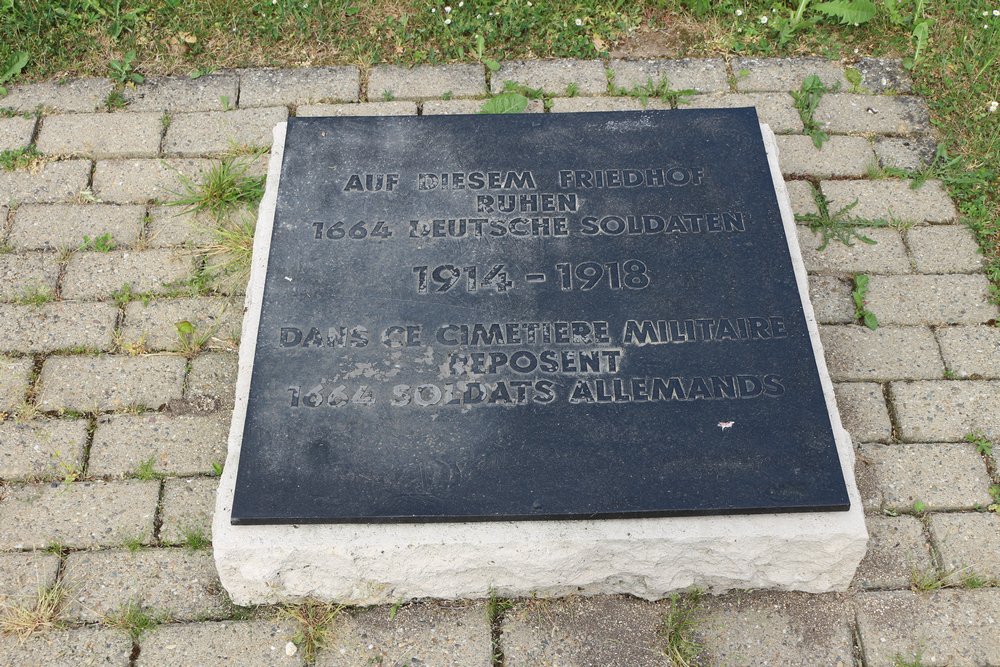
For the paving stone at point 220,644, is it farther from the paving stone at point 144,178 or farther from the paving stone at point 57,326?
the paving stone at point 144,178

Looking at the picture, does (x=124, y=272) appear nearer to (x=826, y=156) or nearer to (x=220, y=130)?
(x=220, y=130)

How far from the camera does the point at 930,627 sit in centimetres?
243

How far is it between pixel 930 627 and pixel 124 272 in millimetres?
2707

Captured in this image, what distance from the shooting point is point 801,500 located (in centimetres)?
230

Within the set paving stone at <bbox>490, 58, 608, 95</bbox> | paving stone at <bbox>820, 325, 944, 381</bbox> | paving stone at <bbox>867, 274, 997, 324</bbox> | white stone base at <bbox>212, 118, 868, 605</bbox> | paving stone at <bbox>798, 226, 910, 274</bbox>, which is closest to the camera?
white stone base at <bbox>212, 118, 868, 605</bbox>

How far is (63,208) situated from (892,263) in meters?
2.93

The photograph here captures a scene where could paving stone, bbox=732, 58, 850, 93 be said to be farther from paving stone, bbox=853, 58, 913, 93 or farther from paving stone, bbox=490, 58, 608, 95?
paving stone, bbox=490, 58, 608, 95

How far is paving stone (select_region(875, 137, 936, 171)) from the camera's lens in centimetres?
343

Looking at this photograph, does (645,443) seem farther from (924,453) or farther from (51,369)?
(51,369)

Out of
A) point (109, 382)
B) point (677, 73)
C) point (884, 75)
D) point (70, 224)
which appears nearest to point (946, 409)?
point (884, 75)

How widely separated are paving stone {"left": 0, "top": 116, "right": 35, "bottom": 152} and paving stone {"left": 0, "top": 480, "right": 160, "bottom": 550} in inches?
57.9

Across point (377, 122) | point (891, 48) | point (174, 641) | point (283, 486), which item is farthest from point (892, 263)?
point (174, 641)

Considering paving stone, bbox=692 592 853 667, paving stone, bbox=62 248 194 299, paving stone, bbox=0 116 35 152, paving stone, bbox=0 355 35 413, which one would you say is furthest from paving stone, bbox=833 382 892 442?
paving stone, bbox=0 116 35 152

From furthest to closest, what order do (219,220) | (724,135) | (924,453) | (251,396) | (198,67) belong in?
1. (198,67)
2. (219,220)
3. (724,135)
4. (924,453)
5. (251,396)
